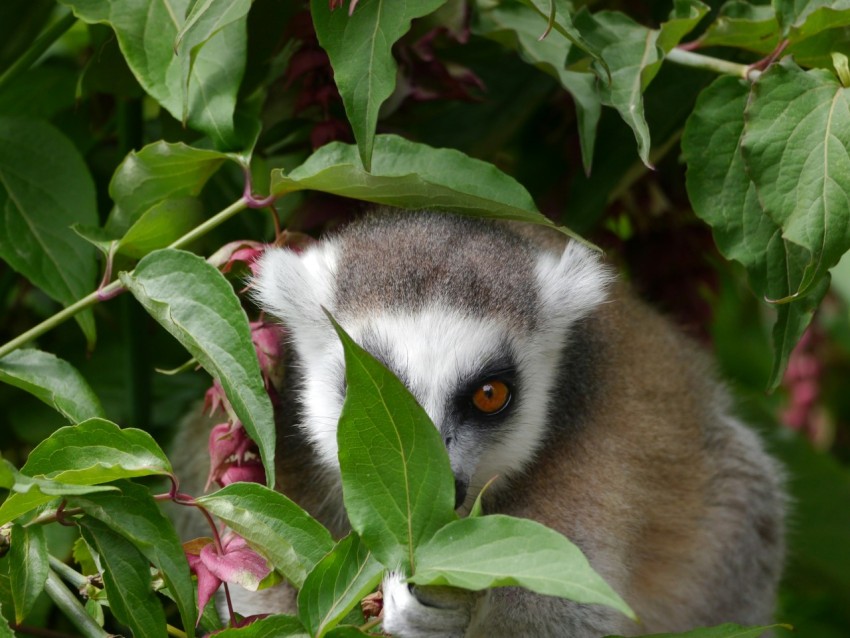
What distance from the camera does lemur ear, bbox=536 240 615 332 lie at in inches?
95.3

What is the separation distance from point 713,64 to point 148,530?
1.42m

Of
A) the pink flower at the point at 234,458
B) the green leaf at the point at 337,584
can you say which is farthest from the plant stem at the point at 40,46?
the green leaf at the point at 337,584

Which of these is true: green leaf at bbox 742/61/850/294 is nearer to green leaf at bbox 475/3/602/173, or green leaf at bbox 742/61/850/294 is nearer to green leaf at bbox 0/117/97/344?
green leaf at bbox 475/3/602/173

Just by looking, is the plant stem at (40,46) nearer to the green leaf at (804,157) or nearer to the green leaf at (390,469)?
the green leaf at (390,469)

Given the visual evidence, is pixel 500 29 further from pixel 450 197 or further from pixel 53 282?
pixel 53 282

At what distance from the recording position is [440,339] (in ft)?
7.11

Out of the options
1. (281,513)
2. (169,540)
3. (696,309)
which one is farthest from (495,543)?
(696,309)

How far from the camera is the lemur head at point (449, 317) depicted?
2178 mm

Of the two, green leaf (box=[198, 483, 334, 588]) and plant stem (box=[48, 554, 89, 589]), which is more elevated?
green leaf (box=[198, 483, 334, 588])

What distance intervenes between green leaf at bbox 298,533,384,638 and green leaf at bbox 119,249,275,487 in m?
0.18

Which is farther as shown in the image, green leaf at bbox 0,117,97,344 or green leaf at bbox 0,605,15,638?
green leaf at bbox 0,117,97,344

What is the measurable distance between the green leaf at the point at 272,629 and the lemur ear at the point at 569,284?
1.09 m

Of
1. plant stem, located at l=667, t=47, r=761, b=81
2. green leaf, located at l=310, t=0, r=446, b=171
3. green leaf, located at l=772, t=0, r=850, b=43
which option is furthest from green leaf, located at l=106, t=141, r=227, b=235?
green leaf, located at l=772, t=0, r=850, b=43

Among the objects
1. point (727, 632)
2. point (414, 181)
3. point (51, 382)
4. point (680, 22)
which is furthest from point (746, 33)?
point (51, 382)
